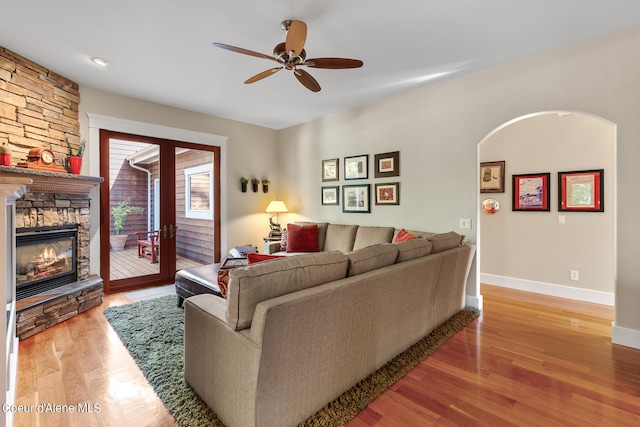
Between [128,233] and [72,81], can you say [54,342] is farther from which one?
[72,81]

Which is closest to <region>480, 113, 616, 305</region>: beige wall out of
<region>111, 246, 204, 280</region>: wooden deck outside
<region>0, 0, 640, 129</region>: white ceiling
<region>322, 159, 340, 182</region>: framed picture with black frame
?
<region>0, 0, 640, 129</region>: white ceiling

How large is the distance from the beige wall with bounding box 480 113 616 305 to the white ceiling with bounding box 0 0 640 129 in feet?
4.93

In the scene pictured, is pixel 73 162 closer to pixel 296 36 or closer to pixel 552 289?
pixel 296 36

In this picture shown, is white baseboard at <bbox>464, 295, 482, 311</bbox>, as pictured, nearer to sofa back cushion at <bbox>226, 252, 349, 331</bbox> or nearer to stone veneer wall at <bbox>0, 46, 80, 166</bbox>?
sofa back cushion at <bbox>226, 252, 349, 331</bbox>

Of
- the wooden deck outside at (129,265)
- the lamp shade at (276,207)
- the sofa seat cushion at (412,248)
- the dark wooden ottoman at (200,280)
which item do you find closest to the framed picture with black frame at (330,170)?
the lamp shade at (276,207)

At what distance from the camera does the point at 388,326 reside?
2154 millimetres

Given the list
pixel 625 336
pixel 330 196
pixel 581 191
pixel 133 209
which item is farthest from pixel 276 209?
pixel 625 336

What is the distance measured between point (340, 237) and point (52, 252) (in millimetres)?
3605

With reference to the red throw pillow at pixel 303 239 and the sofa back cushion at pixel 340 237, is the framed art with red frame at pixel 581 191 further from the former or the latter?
the red throw pillow at pixel 303 239

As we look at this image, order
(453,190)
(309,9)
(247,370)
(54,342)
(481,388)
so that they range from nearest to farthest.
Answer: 1. (247,370)
2. (481,388)
3. (309,9)
4. (54,342)
5. (453,190)

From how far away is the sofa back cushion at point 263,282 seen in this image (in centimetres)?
146

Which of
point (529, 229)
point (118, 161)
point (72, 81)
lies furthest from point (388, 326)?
point (72, 81)

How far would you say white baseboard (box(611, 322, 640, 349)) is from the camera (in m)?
2.55

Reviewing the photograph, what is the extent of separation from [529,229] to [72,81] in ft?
21.2
